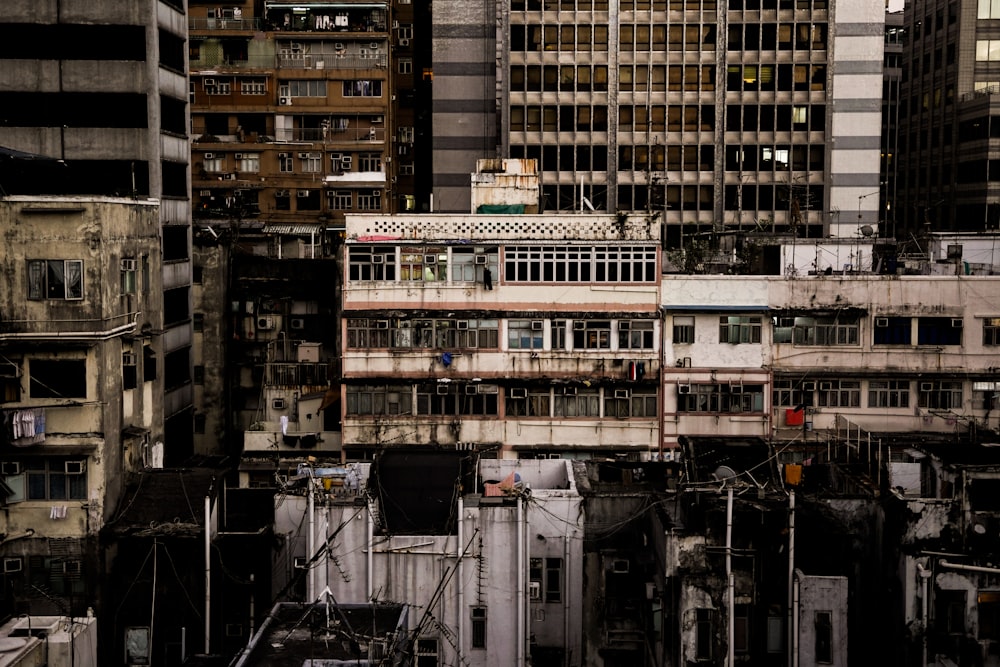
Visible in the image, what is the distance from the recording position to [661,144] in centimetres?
7188

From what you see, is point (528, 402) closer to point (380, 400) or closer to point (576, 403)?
point (576, 403)

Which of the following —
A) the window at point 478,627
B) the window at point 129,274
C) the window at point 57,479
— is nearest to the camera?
the window at point 478,627

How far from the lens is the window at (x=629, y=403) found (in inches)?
1860

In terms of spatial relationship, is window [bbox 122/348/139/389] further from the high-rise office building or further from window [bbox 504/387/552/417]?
the high-rise office building

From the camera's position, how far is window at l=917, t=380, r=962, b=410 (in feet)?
158

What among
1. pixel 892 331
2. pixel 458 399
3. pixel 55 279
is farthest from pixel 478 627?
pixel 892 331

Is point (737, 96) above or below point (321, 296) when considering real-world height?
above

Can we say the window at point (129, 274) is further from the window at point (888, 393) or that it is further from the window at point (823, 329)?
the window at point (888, 393)

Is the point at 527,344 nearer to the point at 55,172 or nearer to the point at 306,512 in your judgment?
the point at 306,512

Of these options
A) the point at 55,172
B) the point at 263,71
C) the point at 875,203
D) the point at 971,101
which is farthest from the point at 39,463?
the point at 971,101

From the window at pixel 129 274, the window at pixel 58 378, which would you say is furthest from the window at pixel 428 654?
the window at pixel 129 274

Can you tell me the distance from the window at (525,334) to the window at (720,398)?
5697mm

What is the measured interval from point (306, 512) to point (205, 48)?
42.4 metres

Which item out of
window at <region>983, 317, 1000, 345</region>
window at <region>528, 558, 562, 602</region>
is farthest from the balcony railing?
window at <region>528, 558, 562, 602</region>
